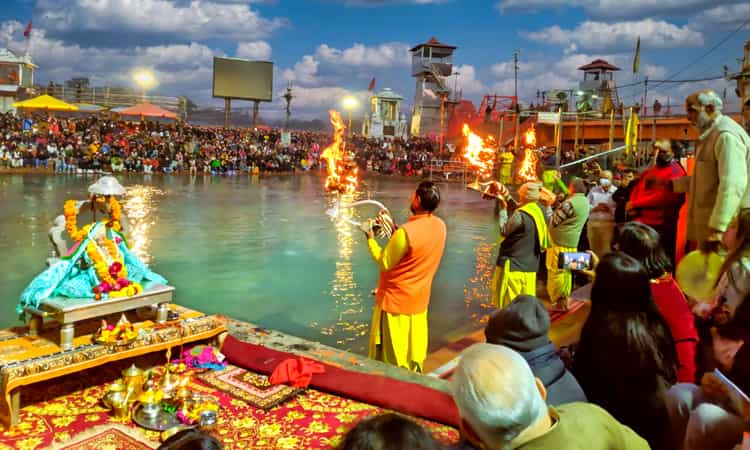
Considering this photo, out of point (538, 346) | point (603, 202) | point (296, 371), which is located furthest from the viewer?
point (603, 202)

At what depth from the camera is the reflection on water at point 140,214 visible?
10098 millimetres

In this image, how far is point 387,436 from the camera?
140 centimetres

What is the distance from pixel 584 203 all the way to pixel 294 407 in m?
4.08

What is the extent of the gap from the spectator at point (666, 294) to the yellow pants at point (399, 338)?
168cm

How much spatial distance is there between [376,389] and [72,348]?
2.00 m

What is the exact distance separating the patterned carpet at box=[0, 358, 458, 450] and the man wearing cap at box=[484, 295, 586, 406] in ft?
2.82

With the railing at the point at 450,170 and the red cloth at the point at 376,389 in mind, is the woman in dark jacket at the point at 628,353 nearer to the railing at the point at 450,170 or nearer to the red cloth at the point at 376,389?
the red cloth at the point at 376,389

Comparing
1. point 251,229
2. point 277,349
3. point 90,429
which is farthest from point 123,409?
point 251,229

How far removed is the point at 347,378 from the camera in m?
3.98

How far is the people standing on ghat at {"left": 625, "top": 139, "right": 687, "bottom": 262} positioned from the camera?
5.34 meters

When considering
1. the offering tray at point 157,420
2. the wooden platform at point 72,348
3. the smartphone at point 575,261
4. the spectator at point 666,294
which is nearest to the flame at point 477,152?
the smartphone at point 575,261

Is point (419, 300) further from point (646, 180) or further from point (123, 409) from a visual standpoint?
point (646, 180)

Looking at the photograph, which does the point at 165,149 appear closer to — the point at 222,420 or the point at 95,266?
the point at 95,266

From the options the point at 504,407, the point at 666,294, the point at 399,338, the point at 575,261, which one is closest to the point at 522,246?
the point at 575,261
